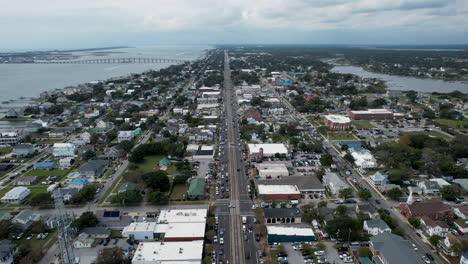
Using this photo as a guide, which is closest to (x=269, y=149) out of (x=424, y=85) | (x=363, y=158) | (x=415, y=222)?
(x=363, y=158)

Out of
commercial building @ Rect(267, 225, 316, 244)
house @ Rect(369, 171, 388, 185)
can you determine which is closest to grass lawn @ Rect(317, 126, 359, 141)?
house @ Rect(369, 171, 388, 185)

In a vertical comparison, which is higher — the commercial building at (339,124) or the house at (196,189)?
the commercial building at (339,124)

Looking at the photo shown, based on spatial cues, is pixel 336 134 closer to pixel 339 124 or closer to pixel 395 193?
pixel 339 124

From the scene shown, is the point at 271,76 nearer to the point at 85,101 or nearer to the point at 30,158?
the point at 85,101

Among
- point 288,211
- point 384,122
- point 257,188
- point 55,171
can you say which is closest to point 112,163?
point 55,171

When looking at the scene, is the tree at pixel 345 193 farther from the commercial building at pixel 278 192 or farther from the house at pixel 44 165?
the house at pixel 44 165

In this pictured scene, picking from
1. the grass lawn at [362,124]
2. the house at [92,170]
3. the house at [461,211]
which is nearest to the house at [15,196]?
the house at [92,170]
